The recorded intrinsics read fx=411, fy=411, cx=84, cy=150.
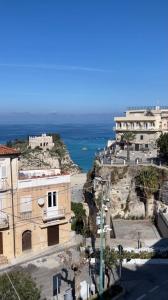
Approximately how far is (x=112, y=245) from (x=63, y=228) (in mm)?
4150

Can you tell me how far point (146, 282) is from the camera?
25.8 meters

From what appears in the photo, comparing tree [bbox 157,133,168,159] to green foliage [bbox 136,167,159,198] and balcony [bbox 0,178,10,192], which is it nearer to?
green foliage [bbox 136,167,159,198]

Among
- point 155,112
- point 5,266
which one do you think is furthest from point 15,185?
point 155,112

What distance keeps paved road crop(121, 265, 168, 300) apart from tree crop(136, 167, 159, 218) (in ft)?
49.7

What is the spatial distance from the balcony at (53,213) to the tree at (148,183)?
44.9 ft

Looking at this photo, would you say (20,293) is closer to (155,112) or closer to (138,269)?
(138,269)

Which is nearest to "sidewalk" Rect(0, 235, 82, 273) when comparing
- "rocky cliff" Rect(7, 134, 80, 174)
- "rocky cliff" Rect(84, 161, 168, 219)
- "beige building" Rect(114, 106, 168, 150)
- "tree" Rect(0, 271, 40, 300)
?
"tree" Rect(0, 271, 40, 300)

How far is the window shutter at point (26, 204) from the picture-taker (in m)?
30.6

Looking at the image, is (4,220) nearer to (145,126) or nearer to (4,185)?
(4,185)

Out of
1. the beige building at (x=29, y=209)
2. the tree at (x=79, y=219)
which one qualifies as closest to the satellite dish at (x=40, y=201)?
the beige building at (x=29, y=209)

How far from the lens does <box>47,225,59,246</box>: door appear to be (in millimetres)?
32188

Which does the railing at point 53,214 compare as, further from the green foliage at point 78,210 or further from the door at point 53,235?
the green foliage at point 78,210

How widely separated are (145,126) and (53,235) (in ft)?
137

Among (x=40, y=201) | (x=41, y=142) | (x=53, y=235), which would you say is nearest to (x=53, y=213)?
(x=40, y=201)
